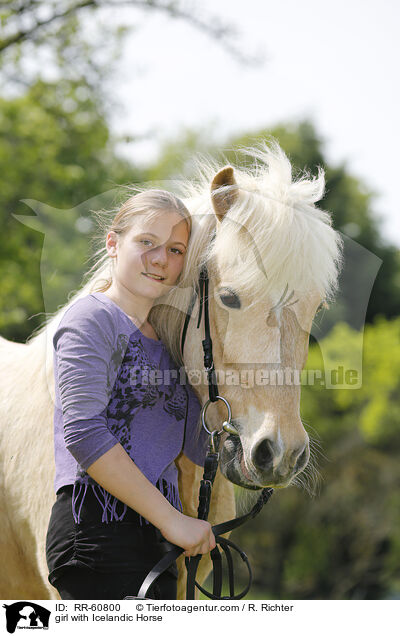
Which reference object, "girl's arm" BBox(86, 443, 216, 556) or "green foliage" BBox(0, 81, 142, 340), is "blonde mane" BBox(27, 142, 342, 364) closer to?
"girl's arm" BBox(86, 443, 216, 556)

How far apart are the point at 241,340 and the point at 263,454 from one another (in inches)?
12.5

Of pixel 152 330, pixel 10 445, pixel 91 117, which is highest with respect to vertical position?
pixel 91 117

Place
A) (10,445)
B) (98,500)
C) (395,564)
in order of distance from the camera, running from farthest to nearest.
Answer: (395,564)
(10,445)
(98,500)

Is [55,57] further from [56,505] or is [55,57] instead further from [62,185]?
[56,505]

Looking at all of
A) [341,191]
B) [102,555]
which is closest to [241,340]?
[102,555]

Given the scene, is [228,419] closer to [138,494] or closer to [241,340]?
[241,340]

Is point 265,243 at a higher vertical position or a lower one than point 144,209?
lower

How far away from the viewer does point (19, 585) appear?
205 centimetres

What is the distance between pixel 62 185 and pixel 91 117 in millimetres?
1027

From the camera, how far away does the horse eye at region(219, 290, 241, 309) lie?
Answer: 1608 millimetres

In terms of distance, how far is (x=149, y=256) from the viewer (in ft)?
5.54

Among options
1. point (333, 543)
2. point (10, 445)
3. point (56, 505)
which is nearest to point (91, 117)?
point (10, 445)

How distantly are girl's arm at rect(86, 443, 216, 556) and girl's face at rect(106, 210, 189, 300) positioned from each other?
1.66 ft
